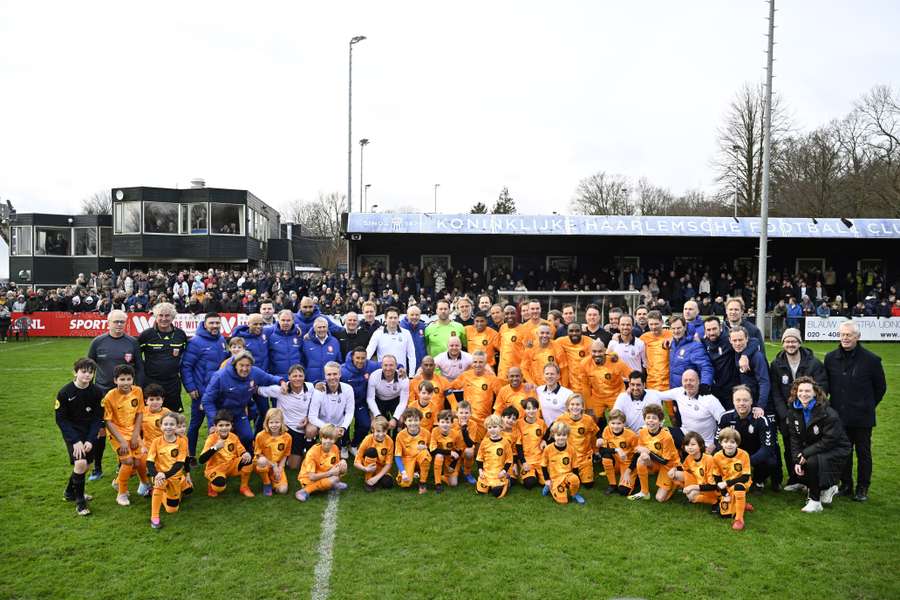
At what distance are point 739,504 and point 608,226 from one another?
59.7ft

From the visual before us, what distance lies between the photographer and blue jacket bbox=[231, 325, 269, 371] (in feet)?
24.3

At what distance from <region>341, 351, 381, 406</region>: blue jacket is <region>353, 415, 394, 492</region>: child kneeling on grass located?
34.3 inches

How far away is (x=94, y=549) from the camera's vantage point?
4980mm

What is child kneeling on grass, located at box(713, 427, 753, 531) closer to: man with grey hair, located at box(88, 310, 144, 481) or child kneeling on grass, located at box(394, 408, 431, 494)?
child kneeling on grass, located at box(394, 408, 431, 494)

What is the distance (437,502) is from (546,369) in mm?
1905

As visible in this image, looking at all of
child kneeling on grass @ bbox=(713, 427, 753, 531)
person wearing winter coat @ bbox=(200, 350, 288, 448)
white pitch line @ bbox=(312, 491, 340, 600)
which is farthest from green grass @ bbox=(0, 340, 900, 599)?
person wearing winter coat @ bbox=(200, 350, 288, 448)

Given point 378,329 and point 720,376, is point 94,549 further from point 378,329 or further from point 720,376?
point 720,376

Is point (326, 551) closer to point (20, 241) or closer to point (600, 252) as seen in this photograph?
point (600, 252)

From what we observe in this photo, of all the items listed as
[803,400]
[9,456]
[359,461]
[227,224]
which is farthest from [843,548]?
[227,224]

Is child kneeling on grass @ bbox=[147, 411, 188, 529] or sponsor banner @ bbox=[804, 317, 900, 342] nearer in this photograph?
child kneeling on grass @ bbox=[147, 411, 188, 529]

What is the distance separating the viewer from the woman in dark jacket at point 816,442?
5801mm

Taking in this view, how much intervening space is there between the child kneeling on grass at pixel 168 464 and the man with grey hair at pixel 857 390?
20.5ft

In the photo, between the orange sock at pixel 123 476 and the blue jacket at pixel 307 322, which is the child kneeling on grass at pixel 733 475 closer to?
the blue jacket at pixel 307 322

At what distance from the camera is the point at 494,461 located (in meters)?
6.54
